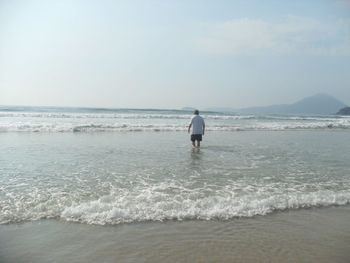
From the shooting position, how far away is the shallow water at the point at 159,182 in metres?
6.64

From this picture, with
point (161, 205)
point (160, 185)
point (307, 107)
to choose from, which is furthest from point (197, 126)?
point (307, 107)

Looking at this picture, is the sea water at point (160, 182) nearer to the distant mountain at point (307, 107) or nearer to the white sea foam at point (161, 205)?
the white sea foam at point (161, 205)

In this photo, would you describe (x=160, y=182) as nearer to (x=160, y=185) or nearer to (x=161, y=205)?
(x=160, y=185)

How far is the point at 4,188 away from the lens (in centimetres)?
802

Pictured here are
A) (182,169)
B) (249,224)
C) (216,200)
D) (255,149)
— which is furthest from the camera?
(255,149)

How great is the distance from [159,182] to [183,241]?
368 cm

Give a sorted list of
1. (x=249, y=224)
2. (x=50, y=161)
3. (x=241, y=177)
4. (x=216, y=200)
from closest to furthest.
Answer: (x=249, y=224)
(x=216, y=200)
(x=241, y=177)
(x=50, y=161)

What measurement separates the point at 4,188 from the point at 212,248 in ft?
17.4

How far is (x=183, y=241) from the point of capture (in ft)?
17.7

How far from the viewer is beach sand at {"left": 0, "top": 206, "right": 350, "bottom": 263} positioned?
16.0 feet

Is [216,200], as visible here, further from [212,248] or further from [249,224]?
[212,248]

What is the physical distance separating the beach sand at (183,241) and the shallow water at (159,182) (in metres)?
0.39

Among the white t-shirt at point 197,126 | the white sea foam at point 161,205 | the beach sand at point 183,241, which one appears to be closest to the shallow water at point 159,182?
the white sea foam at point 161,205

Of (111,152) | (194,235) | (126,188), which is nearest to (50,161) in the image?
(111,152)
